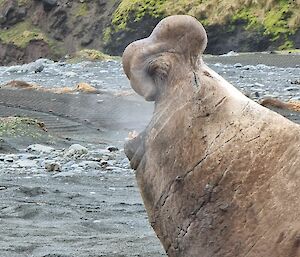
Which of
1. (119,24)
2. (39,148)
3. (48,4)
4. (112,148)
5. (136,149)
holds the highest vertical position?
(136,149)

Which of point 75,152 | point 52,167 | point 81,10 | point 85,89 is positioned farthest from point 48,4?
point 52,167

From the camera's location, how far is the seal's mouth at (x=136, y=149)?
219 centimetres

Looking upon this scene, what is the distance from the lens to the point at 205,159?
2.07 meters

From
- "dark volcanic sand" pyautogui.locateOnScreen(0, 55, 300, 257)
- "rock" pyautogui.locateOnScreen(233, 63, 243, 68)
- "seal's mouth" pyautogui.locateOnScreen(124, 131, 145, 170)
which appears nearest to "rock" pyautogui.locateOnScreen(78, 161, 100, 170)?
"dark volcanic sand" pyautogui.locateOnScreen(0, 55, 300, 257)

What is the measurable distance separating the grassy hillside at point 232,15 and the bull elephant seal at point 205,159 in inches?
1274

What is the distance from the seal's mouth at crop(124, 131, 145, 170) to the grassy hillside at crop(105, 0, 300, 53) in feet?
106

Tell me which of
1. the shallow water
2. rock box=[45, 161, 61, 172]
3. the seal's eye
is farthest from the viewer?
the shallow water

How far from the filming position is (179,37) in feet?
7.25

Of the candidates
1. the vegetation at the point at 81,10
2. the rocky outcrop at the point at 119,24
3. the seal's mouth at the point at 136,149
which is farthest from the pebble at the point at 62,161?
the vegetation at the point at 81,10

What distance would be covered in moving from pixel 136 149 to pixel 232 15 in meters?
35.7

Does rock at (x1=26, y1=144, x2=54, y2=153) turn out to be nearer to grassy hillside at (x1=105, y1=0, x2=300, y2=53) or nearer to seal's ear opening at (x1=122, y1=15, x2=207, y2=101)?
seal's ear opening at (x1=122, y1=15, x2=207, y2=101)

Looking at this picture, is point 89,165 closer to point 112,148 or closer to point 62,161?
point 62,161

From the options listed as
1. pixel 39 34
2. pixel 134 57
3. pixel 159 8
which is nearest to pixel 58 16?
pixel 39 34

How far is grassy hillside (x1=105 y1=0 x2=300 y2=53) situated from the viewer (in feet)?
115
